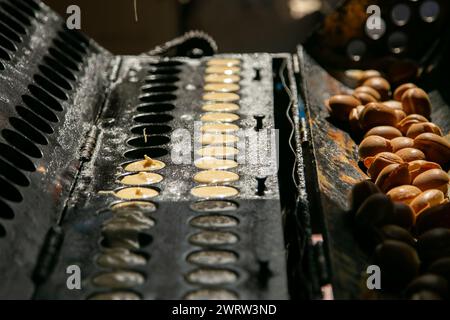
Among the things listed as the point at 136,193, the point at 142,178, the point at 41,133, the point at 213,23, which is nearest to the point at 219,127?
the point at 142,178

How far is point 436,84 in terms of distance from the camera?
3621 millimetres

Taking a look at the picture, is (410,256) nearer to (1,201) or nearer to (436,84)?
(1,201)

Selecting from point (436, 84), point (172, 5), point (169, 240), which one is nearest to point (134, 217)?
point (169, 240)

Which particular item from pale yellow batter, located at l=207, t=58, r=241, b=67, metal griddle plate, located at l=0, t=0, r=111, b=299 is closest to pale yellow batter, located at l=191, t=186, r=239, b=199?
metal griddle plate, located at l=0, t=0, r=111, b=299

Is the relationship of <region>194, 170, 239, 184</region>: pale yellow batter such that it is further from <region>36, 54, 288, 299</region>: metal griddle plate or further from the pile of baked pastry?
Answer: the pile of baked pastry

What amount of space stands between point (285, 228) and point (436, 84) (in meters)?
1.82

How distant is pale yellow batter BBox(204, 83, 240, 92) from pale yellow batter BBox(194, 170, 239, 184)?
2.80 ft

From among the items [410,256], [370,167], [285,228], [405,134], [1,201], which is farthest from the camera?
[405,134]

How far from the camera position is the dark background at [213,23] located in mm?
6652

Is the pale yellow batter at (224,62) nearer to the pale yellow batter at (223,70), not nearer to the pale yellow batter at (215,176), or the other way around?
the pale yellow batter at (223,70)

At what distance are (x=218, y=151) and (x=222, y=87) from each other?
2.30 ft

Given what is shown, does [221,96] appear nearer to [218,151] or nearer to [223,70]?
[223,70]

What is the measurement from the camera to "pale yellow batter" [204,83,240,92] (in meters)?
3.20

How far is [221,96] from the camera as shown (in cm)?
314
